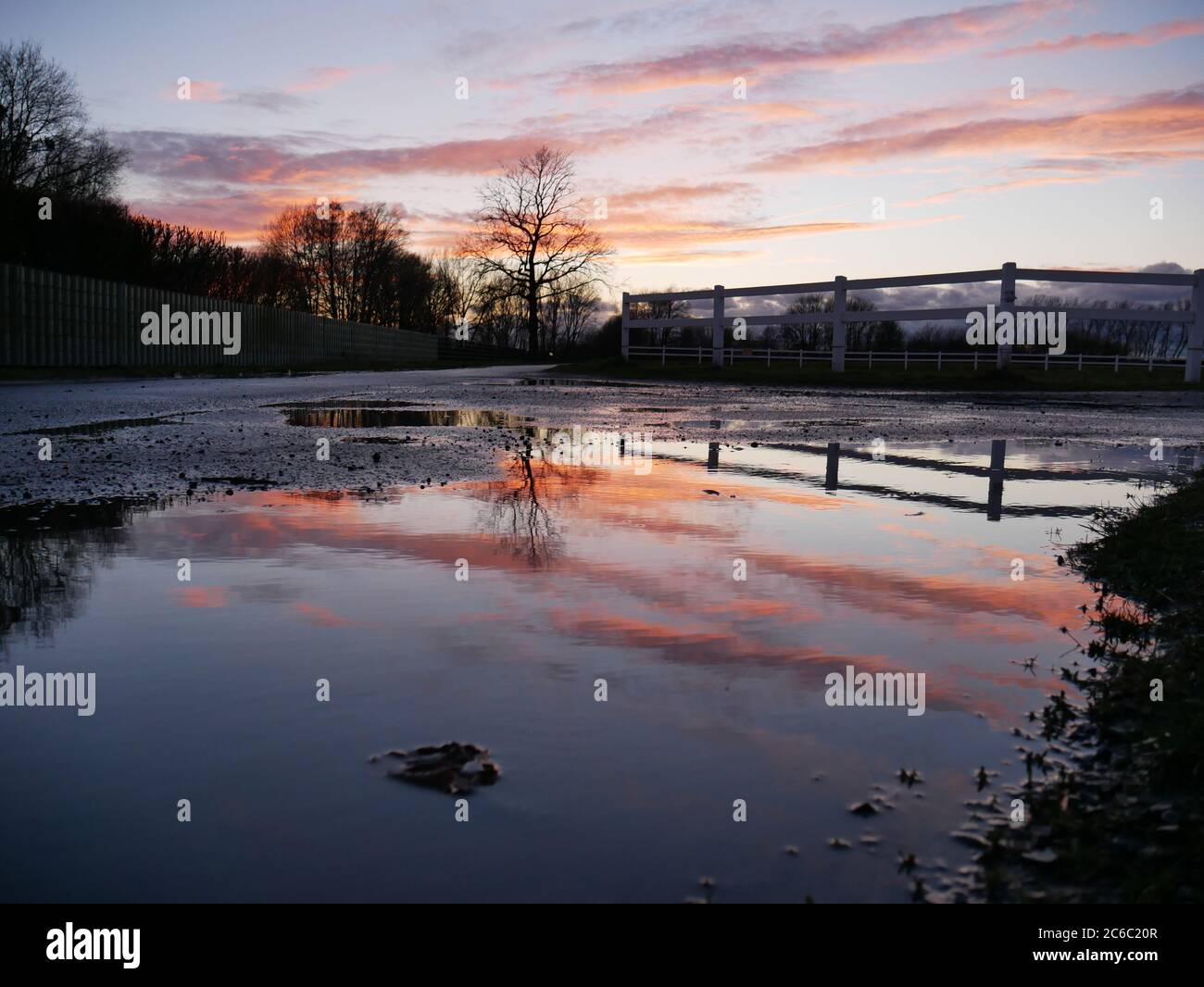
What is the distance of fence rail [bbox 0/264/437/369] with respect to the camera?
25828 mm

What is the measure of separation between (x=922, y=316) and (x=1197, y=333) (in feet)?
24.3

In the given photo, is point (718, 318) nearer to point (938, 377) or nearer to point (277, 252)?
point (938, 377)

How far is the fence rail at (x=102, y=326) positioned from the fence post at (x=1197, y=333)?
2875cm

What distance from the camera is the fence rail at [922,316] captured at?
92.5 ft

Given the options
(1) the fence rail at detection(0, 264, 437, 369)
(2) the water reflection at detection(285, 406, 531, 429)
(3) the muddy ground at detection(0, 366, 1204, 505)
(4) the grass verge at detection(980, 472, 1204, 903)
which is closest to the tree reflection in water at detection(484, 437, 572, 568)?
(3) the muddy ground at detection(0, 366, 1204, 505)

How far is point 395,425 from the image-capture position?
1452cm

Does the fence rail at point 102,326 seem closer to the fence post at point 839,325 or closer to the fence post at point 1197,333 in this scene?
the fence post at point 839,325

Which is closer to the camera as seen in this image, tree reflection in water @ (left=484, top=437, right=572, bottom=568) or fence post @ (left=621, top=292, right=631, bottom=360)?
tree reflection in water @ (left=484, top=437, right=572, bottom=568)

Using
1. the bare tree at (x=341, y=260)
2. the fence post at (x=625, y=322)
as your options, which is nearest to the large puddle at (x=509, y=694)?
the fence post at (x=625, y=322)

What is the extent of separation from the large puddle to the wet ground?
0.01 meters

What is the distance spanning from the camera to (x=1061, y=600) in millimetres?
5141

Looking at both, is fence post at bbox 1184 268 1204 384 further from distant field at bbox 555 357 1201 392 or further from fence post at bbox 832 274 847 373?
fence post at bbox 832 274 847 373
